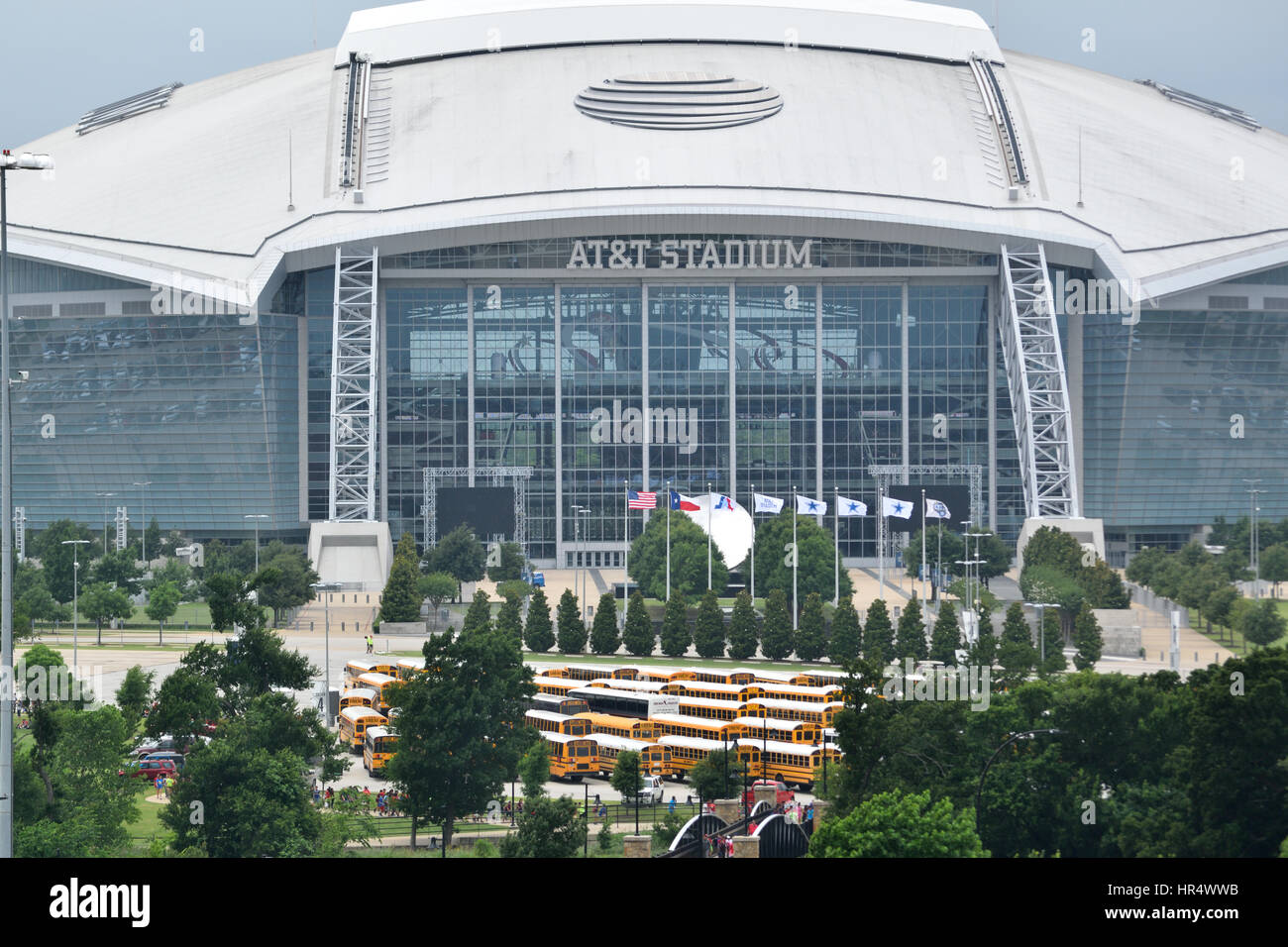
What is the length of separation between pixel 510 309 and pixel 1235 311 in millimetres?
47332

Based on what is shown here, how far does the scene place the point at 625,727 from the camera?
49.8 metres

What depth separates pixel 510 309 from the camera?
114 meters

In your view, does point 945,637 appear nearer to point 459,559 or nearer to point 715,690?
point 715,690

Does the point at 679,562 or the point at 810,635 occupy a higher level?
the point at 679,562

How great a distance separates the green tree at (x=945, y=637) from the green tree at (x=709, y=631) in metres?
11.3

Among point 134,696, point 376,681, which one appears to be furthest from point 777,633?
point 134,696

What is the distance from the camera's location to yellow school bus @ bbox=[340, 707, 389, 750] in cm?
5100

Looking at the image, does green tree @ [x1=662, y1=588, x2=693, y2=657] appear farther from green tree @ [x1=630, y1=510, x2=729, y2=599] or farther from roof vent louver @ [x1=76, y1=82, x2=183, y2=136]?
roof vent louver @ [x1=76, y1=82, x2=183, y2=136]

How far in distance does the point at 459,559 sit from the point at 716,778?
53.1 m

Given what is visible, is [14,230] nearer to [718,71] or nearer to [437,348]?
[437,348]

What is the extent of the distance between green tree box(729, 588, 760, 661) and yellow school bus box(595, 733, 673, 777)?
21367 millimetres

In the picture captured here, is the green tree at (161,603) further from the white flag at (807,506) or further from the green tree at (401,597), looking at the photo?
the white flag at (807,506)

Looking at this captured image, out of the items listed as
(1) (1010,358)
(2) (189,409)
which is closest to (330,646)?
(2) (189,409)

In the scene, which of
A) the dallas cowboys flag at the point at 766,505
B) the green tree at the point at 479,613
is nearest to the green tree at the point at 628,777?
the green tree at the point at 479,613
